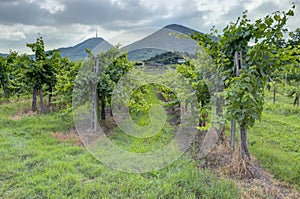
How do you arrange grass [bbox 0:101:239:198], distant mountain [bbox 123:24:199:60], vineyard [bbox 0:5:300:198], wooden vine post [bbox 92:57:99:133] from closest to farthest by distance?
grass [bbox 0:101:239:198]
vineyard [bbox 0:5:300:198]
distant mountain [bbox 123:24:199:60]
wooden vine post [bbox 92:57:99:133]

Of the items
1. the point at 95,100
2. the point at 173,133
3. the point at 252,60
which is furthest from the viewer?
the point at 173,133

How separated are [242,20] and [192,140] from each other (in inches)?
120

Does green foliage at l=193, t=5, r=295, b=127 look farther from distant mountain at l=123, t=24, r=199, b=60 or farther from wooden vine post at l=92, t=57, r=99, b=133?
wooden vine post at l=92, t=57, r=99, b=133

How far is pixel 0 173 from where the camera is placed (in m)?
4.03

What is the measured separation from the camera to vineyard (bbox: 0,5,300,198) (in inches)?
141

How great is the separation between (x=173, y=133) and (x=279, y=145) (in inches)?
119

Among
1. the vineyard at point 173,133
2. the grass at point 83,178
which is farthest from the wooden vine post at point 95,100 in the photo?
the grass at point 83,178

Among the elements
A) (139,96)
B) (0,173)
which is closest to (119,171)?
(0,173)

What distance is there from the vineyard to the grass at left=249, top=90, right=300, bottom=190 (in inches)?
1.2

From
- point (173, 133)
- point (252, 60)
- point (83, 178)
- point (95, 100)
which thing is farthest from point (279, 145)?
point (83, 178)

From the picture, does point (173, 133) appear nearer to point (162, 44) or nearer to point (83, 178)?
point (162, 44)

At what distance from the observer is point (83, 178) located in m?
3.88

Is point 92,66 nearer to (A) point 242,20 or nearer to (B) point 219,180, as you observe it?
(A) point 242,20

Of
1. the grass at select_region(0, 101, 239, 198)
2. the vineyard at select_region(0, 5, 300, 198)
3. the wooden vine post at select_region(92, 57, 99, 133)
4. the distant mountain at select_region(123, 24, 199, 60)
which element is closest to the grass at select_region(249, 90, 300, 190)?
the vineyard at select_region(0, 5, 300, 198)
